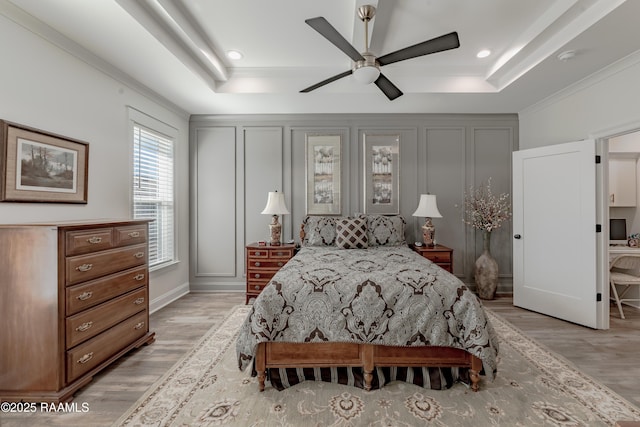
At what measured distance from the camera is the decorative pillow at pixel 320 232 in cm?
375

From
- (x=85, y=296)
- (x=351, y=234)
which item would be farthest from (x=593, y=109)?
(x=85, y=296)

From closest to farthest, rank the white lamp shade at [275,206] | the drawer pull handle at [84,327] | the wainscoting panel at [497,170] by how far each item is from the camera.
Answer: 1. the drawer pull handle at [84,327]
2. the white lamp shade at [275,206]
3. the wainscoting panel at [497,170]

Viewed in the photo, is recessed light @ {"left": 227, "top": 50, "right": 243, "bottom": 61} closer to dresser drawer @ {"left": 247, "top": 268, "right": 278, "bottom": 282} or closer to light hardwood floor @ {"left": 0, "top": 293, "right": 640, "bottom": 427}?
dresser drawer @ {"left": 247, "top": 268, "right": 278, "bottom": 282}

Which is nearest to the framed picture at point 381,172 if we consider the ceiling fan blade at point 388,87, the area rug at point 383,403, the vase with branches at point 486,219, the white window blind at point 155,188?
the vase with branches at point 486,219

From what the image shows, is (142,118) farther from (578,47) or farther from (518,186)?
(518,186)

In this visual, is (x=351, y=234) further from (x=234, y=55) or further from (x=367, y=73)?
(x=234, y=55)

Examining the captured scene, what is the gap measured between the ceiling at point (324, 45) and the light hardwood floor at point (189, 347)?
8.85ft

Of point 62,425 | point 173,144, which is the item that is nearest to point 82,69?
point 173,144

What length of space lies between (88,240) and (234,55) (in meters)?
2.40

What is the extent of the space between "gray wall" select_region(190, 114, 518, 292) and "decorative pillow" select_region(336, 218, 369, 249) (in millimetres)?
605

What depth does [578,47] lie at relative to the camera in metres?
2.45

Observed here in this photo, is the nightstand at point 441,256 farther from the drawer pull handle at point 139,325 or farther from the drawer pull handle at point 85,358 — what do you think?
the drawer pull handle at point 85,358

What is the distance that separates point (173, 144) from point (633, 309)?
21.0ft

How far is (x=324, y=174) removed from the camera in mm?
4277
